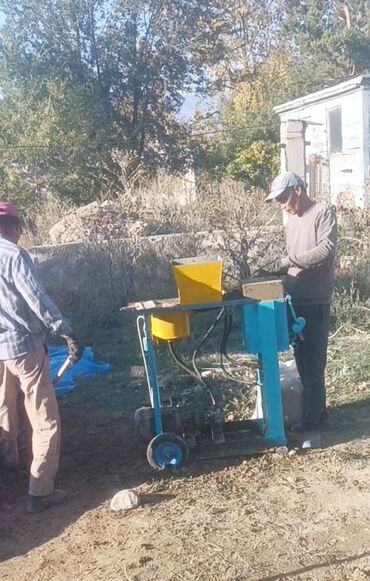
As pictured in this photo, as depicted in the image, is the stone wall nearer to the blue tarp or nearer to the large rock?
the blue tarp

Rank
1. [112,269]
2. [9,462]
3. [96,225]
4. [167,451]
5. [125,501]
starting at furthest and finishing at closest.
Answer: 1. [96,225]
2. [112,269]
3. [9,462]
4. [167,451]
5. [125,501]

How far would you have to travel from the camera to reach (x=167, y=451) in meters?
5.48

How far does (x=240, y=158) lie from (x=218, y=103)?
813 centimetres

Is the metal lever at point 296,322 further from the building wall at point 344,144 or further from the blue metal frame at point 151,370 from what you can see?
the building wall at point 344,144

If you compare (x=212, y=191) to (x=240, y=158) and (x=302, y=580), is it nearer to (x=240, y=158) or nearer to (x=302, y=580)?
(x=302, y=580)

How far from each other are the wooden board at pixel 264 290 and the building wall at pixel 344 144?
1607 centimetres

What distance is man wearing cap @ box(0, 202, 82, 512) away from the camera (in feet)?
16.1

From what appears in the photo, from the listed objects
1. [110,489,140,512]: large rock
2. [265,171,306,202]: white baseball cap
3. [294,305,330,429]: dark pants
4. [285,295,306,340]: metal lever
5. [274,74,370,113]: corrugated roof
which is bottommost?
[110,489,140,512]: large rock

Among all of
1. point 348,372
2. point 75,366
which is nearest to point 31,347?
point 348,372

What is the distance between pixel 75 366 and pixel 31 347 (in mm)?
3808

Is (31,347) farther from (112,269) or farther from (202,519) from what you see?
(112,269)

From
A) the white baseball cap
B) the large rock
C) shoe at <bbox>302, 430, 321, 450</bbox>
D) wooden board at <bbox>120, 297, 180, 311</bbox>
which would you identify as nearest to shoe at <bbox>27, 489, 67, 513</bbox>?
the large rock

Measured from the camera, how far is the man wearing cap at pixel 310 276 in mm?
5918

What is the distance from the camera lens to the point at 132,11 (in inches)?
957
